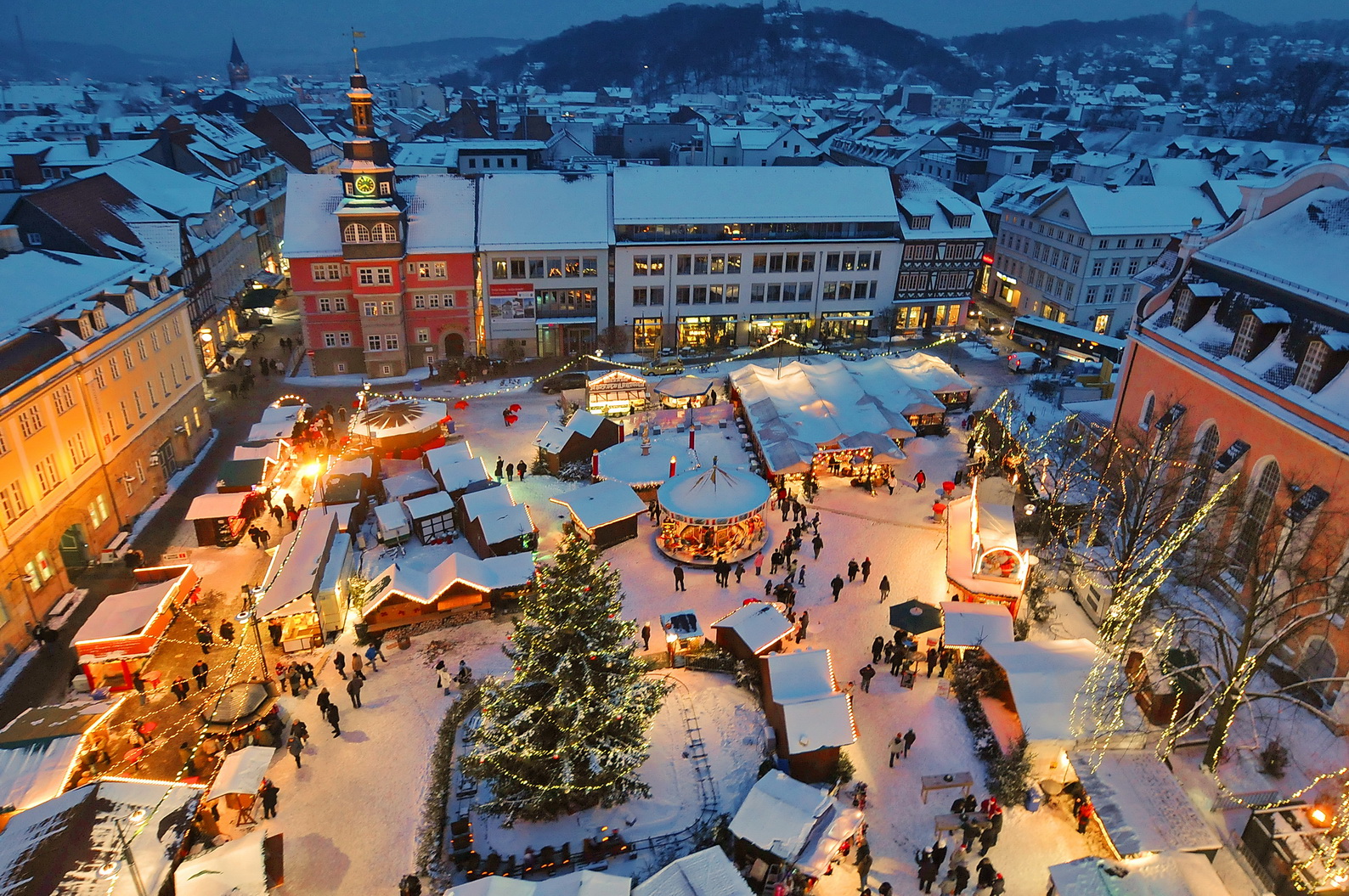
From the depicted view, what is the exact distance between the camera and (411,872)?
17.5m

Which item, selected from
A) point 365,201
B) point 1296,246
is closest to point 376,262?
point 365,201

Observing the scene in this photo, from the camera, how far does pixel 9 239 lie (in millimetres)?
31141

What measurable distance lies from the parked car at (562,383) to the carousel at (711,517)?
16.4 metres

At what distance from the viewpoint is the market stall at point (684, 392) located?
41562 mm

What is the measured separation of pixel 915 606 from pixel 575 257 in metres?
32.1

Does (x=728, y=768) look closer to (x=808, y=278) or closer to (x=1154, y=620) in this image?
(x=1154, y=620)

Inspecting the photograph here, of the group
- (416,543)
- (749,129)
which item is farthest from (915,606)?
(749,129)

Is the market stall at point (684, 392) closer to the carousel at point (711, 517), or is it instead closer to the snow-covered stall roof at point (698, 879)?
the carousel at point (711, 517)

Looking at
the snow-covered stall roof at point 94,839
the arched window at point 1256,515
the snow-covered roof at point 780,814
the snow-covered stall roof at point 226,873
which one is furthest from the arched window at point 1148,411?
the snow-covered stall roof at point 94,839

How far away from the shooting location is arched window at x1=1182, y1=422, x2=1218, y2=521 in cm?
2664

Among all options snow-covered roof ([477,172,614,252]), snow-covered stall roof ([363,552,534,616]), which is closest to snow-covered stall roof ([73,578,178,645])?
snow-covered stall roof ([363,552,534,616])

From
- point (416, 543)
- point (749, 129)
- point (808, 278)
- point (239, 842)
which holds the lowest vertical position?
point (416, 543)

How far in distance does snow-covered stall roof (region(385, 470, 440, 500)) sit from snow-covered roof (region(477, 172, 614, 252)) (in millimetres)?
18803

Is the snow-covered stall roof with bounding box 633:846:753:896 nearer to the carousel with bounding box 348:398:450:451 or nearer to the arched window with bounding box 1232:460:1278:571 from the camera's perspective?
the arched window with bounding box 1232:460:1278:571
